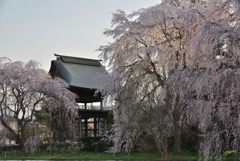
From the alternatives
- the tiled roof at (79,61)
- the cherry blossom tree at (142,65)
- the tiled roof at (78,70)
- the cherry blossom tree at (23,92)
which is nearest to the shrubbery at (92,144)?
the cherry blossom tree at (23,92)

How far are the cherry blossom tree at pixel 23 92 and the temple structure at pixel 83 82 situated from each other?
4.50m

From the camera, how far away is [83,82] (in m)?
25.3

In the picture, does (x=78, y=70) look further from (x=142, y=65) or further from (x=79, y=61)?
(x=142, y=65)

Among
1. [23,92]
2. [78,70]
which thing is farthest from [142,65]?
[78,70]

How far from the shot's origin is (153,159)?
13672mm

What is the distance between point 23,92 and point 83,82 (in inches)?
327

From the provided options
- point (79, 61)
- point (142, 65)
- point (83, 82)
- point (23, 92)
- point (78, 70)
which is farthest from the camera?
point (79, 61)

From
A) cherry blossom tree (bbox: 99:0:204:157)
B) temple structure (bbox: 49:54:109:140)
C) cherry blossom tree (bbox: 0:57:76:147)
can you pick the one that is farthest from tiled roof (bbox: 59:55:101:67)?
cherry blossom tree (bbox: 99:0:204:157)

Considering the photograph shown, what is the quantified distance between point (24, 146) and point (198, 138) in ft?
32.7

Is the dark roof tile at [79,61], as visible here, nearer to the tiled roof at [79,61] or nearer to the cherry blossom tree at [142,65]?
the tiled roof at [79,61]

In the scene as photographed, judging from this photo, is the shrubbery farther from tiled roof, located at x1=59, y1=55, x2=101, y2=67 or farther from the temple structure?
tiled roof, located at x1=59, y1=55, x2=101, y2=67

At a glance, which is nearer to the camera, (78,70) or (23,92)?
(23,92)

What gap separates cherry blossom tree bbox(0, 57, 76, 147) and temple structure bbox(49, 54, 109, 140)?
4.50m

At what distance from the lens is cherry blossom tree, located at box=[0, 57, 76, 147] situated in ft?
56.2
